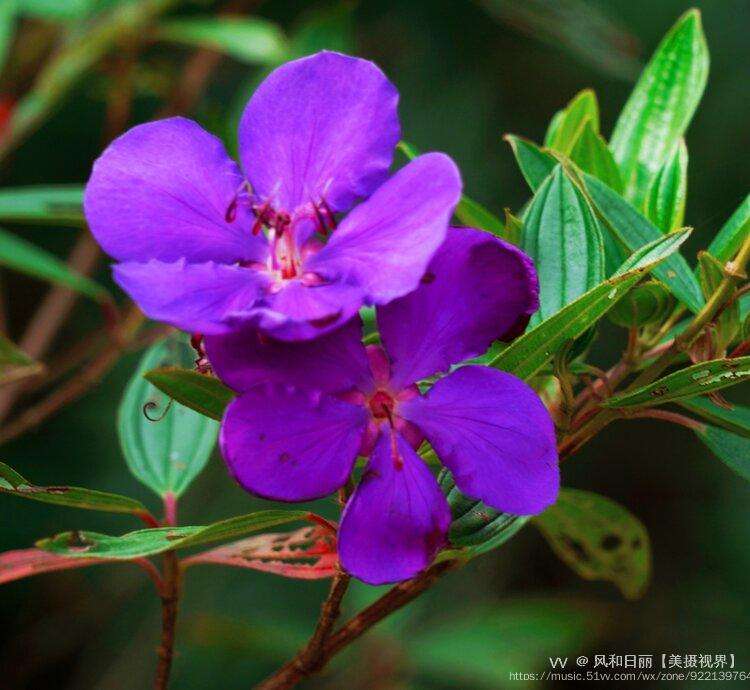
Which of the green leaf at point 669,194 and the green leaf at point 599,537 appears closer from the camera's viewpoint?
the green leaf at point 669,194

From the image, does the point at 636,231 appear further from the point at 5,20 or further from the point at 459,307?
the point at 5,20

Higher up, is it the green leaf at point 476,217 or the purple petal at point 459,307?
the purple petal at point 459,307

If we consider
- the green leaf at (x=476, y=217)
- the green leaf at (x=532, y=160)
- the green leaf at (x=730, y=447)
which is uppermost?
the green leaf at (x=532, y=160)

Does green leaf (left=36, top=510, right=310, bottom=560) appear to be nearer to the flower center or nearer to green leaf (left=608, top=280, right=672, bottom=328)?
the flower center

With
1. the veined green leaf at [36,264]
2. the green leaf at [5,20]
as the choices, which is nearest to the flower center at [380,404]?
the veined green leaf at [36,264]

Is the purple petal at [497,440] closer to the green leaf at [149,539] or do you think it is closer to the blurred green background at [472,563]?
the green leaf at [149,539]

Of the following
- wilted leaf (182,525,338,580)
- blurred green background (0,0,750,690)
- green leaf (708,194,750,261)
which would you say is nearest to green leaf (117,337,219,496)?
wilted leaf (182,525,338,580)

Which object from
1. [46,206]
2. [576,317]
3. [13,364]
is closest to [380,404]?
[576,317]

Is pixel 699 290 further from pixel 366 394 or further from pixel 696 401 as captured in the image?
pixel 366 394
